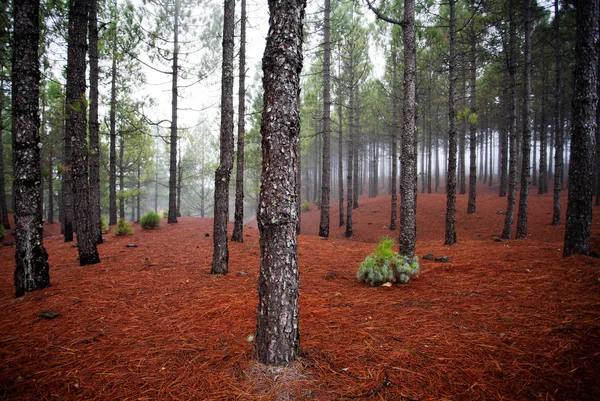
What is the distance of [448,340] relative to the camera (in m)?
2.63

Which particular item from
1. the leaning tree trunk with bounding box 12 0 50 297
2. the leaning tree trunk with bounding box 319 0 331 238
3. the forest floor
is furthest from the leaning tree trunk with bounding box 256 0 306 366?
the leaning tree trunk with bounding box 319 0 331 238

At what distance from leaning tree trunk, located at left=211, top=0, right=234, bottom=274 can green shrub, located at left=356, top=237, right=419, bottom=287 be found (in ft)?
8.99

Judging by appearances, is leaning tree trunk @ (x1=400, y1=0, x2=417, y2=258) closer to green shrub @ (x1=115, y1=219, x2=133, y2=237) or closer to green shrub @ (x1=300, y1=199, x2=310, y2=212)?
green shrub @ (x1=115, y1=219, x2=133, y2=237)

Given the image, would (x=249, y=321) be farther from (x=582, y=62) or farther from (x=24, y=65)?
(x=582, y=62)

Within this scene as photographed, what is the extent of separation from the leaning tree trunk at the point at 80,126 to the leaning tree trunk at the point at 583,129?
31.3 feet

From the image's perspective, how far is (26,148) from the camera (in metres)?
4.17

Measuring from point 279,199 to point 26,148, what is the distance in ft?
14.8

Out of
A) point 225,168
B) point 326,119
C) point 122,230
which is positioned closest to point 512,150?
point 326,119

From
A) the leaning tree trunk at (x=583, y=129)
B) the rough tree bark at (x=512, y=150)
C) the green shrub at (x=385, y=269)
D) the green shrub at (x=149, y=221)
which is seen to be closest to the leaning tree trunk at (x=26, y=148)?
the green shrub at (x=385, y=269)

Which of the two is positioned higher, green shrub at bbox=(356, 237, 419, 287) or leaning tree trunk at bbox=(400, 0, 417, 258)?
leaning tree trunk at bbox=(400, 0, 417, 258)

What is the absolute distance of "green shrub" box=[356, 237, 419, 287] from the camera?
4641 mm

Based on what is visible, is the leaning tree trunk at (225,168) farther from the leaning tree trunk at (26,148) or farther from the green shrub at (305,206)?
the green shrub at (305,206)

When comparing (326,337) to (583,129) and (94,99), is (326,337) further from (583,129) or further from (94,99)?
(94,99)

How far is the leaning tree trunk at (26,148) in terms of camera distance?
411cm
